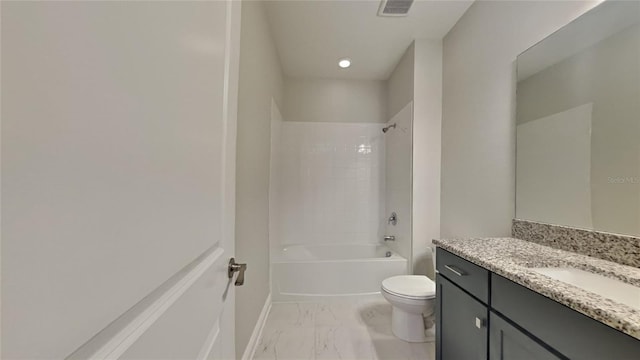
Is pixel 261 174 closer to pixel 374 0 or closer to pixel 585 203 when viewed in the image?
pixel 374 0

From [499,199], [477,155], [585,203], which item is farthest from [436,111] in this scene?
[585,203]

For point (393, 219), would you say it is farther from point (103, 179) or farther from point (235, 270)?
point (103, 179)

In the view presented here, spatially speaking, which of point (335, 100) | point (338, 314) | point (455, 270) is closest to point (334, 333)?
point (338, 314)

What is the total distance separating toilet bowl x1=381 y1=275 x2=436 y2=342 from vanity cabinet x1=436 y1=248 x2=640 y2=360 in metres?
0.40

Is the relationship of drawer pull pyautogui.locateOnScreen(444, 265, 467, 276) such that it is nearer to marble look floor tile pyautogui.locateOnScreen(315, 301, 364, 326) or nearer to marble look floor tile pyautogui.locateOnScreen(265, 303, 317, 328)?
marble look floor tile pyautogui.locateOnScreen(315, 301, 364, 326)

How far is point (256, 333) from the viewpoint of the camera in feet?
6.45

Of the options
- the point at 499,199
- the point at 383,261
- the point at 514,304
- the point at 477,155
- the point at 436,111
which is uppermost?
the point at 436,111

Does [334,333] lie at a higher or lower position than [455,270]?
lower

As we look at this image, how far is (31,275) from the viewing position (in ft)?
0.81

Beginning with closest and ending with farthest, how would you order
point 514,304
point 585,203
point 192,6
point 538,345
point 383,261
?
point 192,6 → point 538,345 → point 514,304 → point 585,203 → point 383,261

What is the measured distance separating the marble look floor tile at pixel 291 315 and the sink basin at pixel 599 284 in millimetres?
1774

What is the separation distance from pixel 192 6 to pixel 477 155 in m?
1.97

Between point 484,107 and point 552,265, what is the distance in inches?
46.2

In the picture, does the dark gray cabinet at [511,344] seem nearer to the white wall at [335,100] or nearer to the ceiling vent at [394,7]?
the ceiling vent at [394,7]
